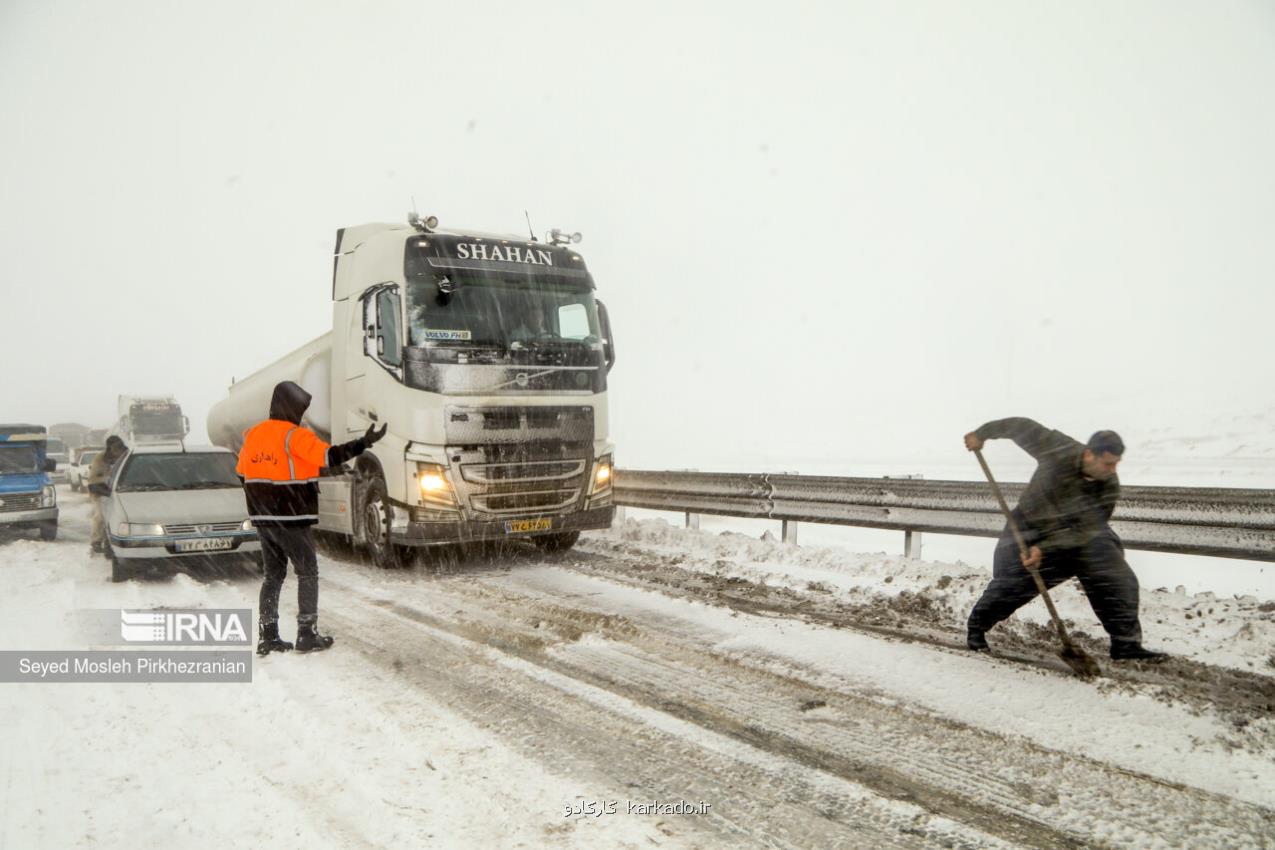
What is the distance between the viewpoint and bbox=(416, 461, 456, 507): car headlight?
754cm

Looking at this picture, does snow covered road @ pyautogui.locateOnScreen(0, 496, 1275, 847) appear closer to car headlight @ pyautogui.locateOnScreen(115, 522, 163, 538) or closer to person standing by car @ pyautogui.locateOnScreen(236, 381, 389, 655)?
person standing by car @ pyautogui.locateOnScreen(236, 381, 389, 655)

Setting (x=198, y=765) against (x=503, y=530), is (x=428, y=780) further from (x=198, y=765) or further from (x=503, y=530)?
(x=503, y=530)

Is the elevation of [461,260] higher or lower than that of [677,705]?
higher

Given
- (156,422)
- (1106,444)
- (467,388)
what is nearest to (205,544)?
(467,388)

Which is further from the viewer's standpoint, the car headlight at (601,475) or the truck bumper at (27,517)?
the truck bumper at (27,517)

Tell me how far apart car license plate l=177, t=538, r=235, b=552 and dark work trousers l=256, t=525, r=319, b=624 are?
10.8 feet

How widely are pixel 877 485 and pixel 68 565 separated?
970cm

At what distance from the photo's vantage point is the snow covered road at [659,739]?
9.41ft

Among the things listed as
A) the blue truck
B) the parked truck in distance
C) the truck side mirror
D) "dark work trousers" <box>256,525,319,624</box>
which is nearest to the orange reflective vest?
"dark work trousers" <box>256,525,319,624</box>

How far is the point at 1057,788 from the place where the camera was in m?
3.17

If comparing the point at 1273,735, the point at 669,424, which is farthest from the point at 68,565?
the point at 669,424

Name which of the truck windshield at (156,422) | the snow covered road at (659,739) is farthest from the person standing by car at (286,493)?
the truck windshield at (156,422)

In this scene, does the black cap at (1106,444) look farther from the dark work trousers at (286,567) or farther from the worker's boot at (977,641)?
the dark work trousers at (286,567)

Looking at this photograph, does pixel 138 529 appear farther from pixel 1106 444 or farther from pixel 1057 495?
pixel 1106 444
